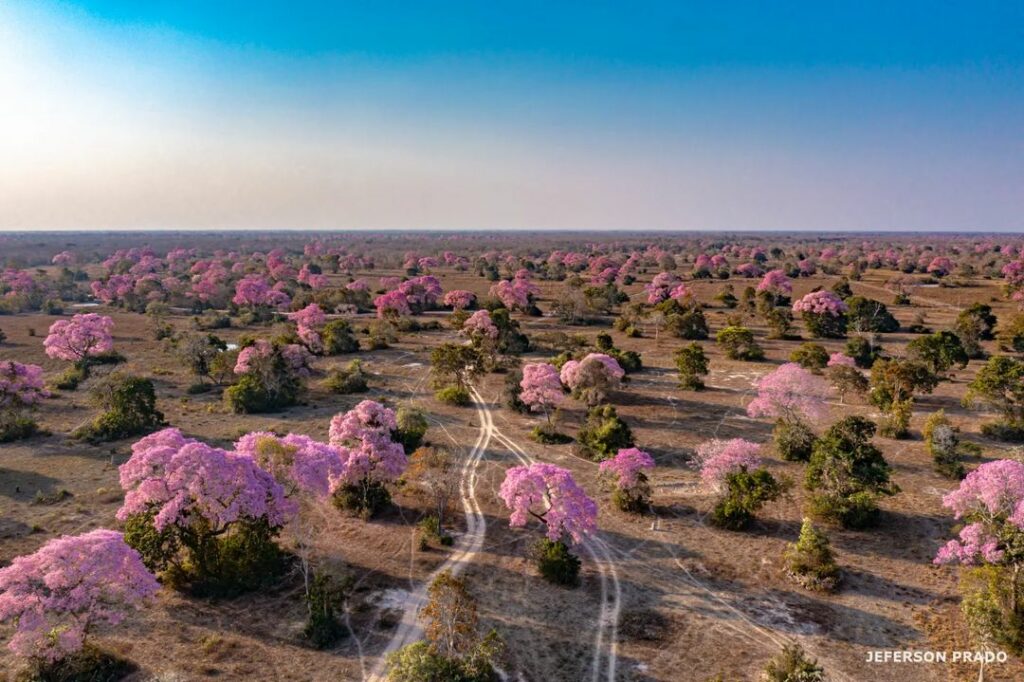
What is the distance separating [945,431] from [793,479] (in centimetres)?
1043

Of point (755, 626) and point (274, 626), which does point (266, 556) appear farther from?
point (755, 626)

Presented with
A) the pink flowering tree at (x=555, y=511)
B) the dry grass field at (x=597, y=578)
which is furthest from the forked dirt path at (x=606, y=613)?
the pink flowering tree at (x=555, y=511)

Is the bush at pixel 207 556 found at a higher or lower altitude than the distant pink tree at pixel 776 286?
lower

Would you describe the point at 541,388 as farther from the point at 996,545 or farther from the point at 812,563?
the point at 996,545

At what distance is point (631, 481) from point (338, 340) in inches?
1936

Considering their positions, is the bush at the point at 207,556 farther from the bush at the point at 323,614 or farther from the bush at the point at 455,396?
the bush at the point at 455,396

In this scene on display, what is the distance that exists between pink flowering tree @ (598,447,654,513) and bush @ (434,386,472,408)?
72.3ft

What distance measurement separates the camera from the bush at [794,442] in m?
40.7

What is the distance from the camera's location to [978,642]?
73.7 feet

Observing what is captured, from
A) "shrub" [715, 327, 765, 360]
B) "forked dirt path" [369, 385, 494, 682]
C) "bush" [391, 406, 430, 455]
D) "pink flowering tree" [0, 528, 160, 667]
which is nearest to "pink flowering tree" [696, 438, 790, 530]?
"forked dirt path" [369, 385, 494, 682]

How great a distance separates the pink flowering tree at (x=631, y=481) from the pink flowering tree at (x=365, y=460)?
1246 centimetres

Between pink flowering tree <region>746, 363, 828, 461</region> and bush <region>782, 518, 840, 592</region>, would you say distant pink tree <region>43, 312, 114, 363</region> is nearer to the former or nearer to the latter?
pink flowering tree <region>746, 363, 828, 461</region>

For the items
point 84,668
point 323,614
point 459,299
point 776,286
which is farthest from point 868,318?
point 84,668

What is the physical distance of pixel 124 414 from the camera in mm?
44781
